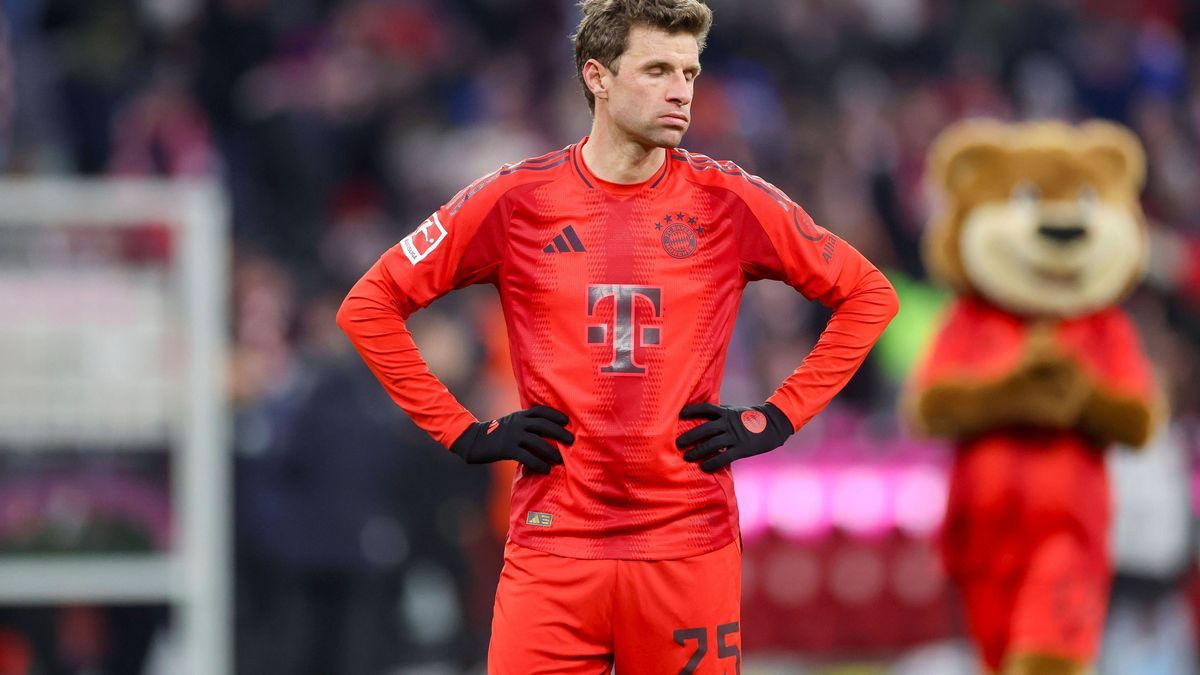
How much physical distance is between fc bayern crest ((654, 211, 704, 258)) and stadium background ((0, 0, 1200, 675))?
187 inches

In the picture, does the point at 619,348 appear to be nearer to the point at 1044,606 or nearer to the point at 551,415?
the point at 551,415

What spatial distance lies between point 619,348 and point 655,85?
60 centimetres

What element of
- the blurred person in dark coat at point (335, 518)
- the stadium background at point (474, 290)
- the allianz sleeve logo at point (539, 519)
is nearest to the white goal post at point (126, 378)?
the stadium background at point (474, 290)

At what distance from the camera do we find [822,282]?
510 cm

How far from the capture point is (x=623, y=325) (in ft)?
16.2

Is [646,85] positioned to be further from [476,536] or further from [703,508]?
[476,536]

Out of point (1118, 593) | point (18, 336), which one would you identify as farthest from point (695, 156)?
point (1118, 593)

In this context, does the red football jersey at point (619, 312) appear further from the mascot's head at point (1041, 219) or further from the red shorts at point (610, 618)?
the mascot's head at point (1041, 219)

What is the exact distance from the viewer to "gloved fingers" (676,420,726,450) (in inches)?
193

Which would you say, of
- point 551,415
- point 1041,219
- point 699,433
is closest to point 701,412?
point 699,433

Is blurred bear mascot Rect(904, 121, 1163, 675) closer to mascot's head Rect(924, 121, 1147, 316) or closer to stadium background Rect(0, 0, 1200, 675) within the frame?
mascot's head Rect(924, 121, 1147, 316)

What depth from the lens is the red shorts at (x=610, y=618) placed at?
486 centimetres

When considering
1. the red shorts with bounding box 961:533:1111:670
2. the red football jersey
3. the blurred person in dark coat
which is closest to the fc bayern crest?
the red football jersey

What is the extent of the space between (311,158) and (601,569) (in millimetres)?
8529
